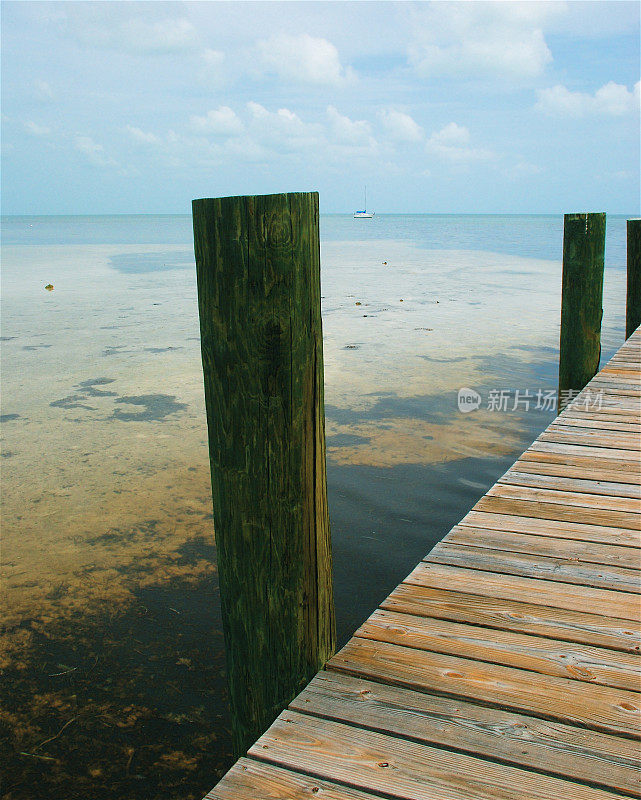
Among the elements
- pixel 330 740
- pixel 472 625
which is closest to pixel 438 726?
pixel 330 740

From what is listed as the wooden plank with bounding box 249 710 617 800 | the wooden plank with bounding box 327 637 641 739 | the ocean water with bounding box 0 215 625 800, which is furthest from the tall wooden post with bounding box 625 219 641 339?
the wooden plank with bounding box 249 710 617 800

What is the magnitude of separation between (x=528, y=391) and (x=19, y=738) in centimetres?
653

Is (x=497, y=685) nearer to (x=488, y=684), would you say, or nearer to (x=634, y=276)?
(x=488, y=684)

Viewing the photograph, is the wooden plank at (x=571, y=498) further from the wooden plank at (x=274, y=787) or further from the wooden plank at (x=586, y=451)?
the wooden plank at (x=274, y=787)

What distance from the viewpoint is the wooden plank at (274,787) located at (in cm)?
150

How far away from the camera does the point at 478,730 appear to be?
172 cm

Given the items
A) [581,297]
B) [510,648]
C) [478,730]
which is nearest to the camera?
[478,730]

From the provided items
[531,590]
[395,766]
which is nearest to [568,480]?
[531,590]

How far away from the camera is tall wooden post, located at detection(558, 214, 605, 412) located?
5969 millimetres

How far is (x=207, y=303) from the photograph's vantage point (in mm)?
1583

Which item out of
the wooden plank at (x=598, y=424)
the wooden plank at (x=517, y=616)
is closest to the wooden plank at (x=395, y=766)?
the wooden plank at (x=517, y=616)

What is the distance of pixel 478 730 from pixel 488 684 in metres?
0.20

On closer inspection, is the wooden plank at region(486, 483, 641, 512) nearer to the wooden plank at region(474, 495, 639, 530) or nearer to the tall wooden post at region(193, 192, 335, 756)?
the wooden plank at region(474, 495, 639, 530)

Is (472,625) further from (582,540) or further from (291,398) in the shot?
(291,398)
